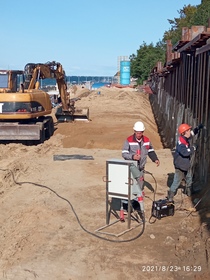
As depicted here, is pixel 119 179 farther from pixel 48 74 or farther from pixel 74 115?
pixel 74 115

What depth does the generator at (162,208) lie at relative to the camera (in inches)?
326

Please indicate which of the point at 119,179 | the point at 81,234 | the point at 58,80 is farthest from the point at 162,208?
the point at 58,80

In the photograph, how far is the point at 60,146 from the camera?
62.0 ft

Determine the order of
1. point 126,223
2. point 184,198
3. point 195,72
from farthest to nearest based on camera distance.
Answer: point 195,72 → point 184,198 → point 126,223

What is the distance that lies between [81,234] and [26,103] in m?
11.3

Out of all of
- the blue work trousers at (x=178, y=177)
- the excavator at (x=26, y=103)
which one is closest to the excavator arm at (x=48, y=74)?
the excavator at (x=26, y=103)

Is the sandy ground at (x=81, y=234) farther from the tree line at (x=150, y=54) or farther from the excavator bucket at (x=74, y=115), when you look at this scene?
the tree line at (x=150, y=54)

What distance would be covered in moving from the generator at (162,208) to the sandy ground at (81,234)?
105 mm

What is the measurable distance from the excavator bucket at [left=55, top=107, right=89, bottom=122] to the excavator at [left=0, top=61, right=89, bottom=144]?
6.24 ft

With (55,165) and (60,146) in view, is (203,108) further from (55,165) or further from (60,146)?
(60,146)

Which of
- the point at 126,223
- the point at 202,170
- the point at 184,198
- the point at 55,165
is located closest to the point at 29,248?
the point at 126,223

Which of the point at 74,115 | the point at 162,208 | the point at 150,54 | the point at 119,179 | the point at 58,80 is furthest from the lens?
the point at 150,54

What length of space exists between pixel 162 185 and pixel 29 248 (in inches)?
198

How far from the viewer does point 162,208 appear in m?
8.32
